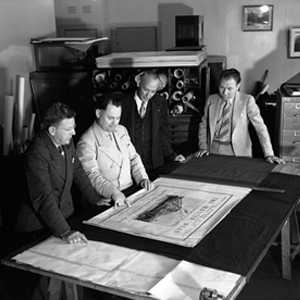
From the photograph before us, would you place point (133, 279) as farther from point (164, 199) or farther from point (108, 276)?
point (164, 199)

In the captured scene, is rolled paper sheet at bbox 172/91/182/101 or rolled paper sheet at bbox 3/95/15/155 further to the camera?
rolled paper sheet at bbox 172/91/182/101

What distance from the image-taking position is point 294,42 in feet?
17.3

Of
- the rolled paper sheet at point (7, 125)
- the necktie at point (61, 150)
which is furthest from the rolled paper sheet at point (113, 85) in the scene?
the necktie at point (61, 150)

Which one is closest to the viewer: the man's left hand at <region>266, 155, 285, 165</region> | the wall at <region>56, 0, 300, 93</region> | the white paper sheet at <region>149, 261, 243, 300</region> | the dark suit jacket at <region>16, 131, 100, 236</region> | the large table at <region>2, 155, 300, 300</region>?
the white paper sheet at <region>149, 261, 243, 300</region>

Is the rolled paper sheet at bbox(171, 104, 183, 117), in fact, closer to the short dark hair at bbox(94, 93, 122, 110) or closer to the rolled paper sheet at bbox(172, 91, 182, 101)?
the rolled paper sheet at bbox(172, 91, 182, 101)

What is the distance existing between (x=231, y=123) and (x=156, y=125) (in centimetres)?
Answer: 63

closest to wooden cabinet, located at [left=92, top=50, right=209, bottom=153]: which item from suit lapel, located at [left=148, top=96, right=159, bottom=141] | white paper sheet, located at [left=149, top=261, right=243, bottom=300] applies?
suit lapel, located at [left=148, top=96, right=159, bottom=141]

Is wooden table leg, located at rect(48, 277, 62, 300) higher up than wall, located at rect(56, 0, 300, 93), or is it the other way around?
wall, located at rect(56, 0, 300, 93)

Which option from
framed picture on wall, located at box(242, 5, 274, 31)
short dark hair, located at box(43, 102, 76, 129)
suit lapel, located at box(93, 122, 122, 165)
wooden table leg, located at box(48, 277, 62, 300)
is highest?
framed picture on wall, located at box(242, 5, 274, 31)

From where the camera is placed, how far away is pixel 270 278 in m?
3.18

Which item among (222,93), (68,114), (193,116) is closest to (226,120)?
(222,93)

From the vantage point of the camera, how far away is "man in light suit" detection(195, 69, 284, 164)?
11.9 feet

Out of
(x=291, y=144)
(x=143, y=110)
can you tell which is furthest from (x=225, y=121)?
(x=291, y=144)

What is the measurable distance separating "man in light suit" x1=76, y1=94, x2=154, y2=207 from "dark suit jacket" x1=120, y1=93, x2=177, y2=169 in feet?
1.67
